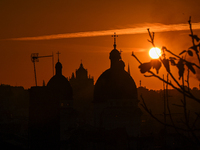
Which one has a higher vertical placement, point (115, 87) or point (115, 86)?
point (115, 86)

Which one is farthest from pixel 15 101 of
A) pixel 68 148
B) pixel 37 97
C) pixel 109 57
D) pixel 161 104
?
pixel 37 97

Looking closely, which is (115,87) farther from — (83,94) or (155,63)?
(83,94)

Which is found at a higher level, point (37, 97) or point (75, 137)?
point (37, 97)

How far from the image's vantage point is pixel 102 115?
193ft

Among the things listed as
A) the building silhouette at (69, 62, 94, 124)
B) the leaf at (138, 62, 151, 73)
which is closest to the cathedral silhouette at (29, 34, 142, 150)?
the building silhouette at (69, 62, 94, 124)

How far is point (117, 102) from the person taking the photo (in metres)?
59.3

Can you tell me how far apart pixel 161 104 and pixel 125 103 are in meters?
78.3

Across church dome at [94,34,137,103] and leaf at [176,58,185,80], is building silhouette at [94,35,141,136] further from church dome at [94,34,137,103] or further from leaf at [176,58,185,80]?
leaf at [176,58,185,80]

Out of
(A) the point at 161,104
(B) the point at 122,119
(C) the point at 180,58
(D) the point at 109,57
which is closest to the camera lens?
(C) the point at 180,58

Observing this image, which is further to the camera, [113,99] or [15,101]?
[15,101]

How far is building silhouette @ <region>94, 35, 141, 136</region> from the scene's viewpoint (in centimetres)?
5819

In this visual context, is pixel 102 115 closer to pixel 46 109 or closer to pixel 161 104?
pixel 46 109

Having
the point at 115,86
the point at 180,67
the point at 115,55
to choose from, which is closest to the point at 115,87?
the point at 115,86

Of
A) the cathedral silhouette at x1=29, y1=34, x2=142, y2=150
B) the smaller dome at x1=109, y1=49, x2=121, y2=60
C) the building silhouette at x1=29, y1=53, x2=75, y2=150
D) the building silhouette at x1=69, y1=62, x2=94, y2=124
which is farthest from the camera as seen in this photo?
the building silhouette at x1=69, y1=62, x2=94, y2=124
